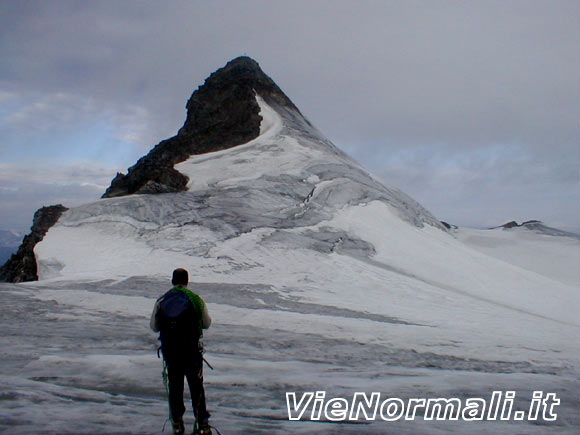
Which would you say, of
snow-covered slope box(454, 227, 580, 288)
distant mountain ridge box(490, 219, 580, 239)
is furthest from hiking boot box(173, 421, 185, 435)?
distant mountain ridge box(490, 219, 580, 239)

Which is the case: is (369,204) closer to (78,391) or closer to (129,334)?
(129,334)

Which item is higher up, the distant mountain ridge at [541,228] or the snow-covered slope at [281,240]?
the distant mountain ridge at [541,228]

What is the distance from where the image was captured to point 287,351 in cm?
917

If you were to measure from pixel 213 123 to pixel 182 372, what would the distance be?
28468 mm

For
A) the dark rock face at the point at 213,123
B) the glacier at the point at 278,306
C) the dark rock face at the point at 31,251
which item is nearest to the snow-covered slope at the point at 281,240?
the glacier at the point at 278,306

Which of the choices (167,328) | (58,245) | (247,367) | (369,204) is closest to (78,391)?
(167,328)

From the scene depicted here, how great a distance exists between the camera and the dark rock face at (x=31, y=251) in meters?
18.6

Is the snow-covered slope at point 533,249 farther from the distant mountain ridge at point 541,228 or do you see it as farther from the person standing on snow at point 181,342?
the person standing on snow at point 181,342

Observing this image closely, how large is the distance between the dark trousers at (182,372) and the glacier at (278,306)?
0.49 metres

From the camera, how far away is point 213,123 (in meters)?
32.5

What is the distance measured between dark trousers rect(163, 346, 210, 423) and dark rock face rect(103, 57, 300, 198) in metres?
17.9

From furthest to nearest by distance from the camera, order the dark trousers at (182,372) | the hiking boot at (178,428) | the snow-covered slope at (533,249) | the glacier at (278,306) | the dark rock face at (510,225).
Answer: the dark rock face at (510,225) < the snow-covered slope at (533,249) < the glacier at (278,306) < the dark trousers at (182,372) < the hiking boot at (178,428)

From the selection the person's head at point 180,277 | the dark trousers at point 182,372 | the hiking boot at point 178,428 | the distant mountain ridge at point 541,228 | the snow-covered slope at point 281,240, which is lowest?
the hiking boot at point 178,428

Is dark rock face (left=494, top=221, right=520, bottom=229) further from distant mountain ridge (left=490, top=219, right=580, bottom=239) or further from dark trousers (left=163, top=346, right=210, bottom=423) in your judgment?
dark trousers (left=163, top=346, right=210, bottom=423)
